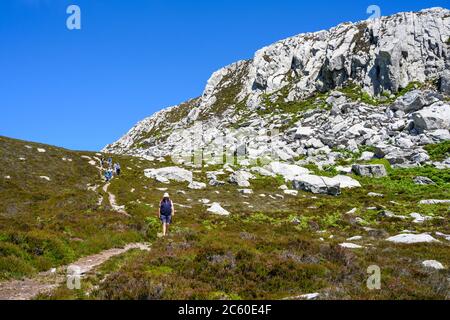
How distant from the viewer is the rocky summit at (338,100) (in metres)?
59.0

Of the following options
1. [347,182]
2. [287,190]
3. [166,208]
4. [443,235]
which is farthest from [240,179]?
[443,235]

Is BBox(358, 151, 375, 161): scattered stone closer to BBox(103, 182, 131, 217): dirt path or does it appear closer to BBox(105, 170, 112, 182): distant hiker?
BBox(105, 170, 112, 182): distant hiker

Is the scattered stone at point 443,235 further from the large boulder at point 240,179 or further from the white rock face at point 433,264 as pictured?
the large boulder at point 240,179

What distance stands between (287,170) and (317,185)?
979 centimetres

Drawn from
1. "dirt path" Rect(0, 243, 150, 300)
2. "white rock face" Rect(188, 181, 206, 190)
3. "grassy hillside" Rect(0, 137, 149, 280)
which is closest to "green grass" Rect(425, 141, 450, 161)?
"white rock face" Rect(188, 181, 206, 190)

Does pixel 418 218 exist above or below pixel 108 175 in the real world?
below

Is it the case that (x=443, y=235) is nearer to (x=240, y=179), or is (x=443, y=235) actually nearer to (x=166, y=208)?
(x=166, y=208)

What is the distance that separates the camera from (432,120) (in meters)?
57.7

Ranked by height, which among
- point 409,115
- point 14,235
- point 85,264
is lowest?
point 85,264

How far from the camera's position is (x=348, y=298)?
931 cm

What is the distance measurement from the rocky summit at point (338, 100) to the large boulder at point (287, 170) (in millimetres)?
4032
